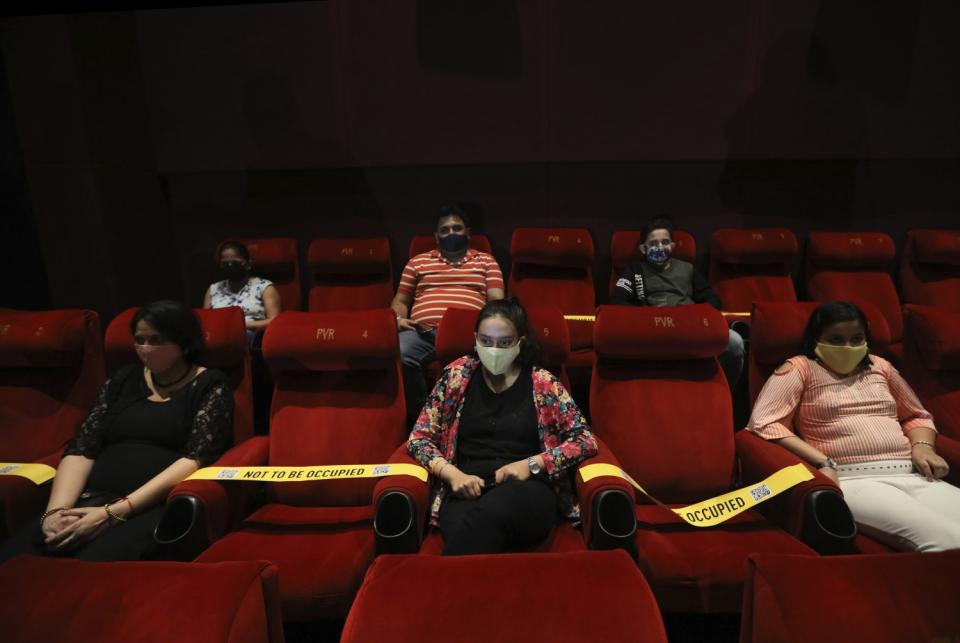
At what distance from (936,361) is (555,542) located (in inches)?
68.8

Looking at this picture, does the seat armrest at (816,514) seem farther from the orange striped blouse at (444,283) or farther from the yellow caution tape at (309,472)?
the orange striped blouse at (444,283)

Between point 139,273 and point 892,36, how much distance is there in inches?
227

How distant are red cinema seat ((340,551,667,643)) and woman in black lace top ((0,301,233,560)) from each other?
103cm

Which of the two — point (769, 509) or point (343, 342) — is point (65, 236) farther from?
point (769, 509)

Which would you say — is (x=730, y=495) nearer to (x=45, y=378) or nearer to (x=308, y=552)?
(x=308, y=552)

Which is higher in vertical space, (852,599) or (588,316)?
(852,599)

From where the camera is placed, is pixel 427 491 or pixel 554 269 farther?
pixel 554 269

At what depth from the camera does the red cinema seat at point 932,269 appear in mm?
3354

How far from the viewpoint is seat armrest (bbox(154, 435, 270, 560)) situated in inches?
55.9

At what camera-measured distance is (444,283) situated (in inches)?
115

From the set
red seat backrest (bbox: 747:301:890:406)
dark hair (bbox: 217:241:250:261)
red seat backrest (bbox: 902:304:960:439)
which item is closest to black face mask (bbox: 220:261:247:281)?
dark hair (bbox: 217:241:250:261)

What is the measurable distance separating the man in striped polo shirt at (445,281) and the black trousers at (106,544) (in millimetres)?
1501

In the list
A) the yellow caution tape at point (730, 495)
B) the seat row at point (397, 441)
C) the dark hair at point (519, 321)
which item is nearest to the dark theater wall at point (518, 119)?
the seat row at point (397, 441)

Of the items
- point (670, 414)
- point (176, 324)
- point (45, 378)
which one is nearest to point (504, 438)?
point (670, 414)
